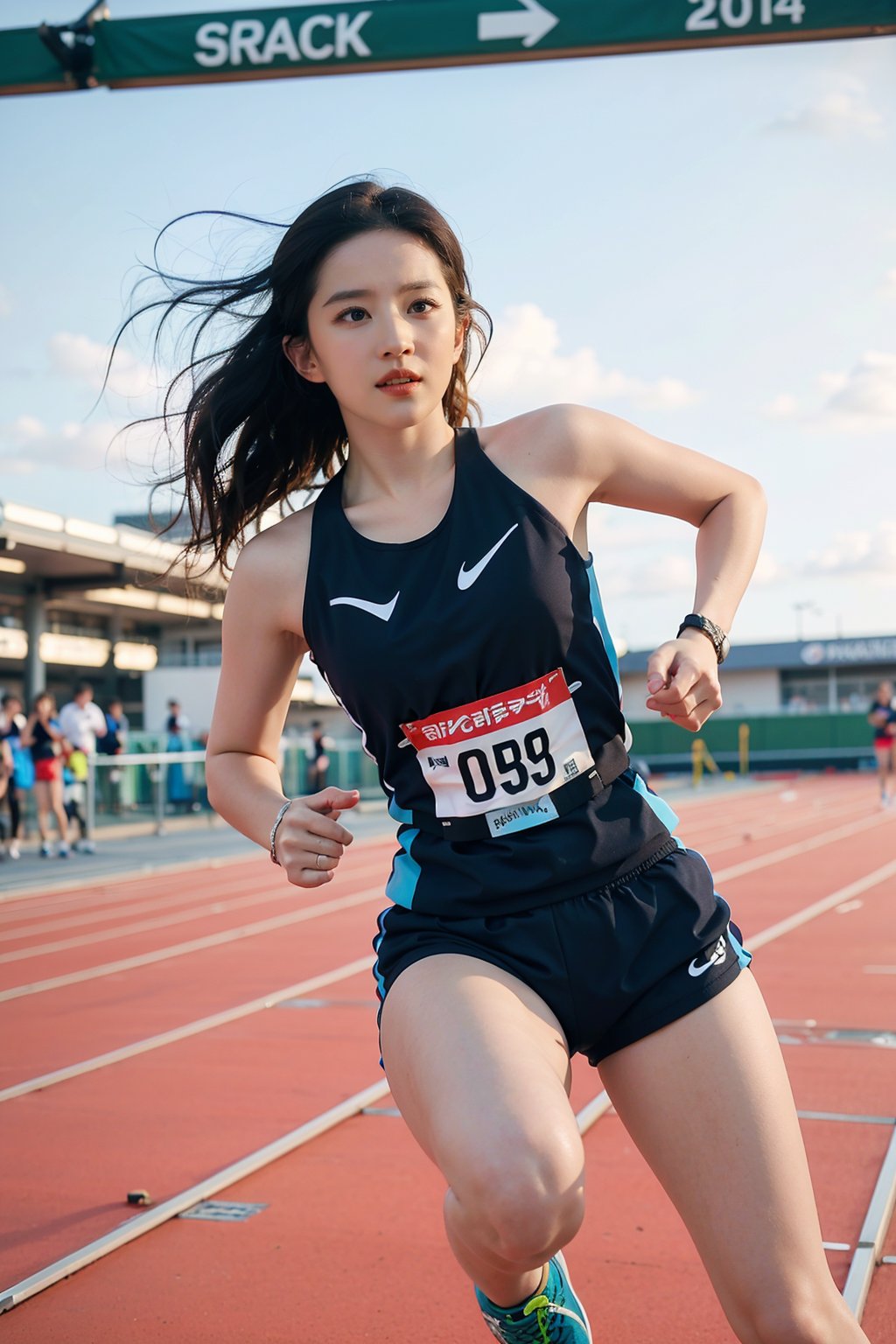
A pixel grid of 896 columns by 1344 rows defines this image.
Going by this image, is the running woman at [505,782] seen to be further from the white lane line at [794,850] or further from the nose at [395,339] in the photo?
the white lane line at [794,850]

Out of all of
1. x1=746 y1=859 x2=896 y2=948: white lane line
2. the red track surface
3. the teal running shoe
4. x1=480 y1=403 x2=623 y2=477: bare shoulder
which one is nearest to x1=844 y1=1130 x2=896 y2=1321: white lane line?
the red track surface

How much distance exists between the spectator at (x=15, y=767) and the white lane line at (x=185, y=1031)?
26.6 feet

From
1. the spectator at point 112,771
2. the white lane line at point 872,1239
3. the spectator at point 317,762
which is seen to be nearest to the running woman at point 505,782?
the white lane line at point 872,1239

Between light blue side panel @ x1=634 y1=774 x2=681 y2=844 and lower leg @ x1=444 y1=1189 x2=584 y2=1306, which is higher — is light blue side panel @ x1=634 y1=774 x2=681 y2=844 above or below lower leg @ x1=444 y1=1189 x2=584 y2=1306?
above

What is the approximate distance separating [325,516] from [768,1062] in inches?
48.2

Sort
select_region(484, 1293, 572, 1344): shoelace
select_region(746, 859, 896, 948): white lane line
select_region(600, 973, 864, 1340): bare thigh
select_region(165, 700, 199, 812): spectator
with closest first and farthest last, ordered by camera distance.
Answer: select_region(600, 973, 864, 1340): bare thigh
select_region(484, 1293, 572, 1344): shoelace
select_region(746, 859, 896, 948): white lane line
select_region(165, 700, 199, 812): spectator

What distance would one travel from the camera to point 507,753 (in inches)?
89.4

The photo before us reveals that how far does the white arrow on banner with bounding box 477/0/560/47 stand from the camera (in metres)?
6.28

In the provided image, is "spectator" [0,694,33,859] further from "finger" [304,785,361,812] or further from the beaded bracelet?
"finger" [304,785,361,812]

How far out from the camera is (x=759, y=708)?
57781 millimetres

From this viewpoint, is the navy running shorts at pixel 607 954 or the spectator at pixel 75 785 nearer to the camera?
the navy running shorts at pixel 607 954

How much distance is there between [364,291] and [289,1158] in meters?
3.01

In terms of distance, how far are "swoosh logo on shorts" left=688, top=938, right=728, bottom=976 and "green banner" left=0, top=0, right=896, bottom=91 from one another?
517cm

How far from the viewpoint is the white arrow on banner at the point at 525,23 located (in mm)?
6277
